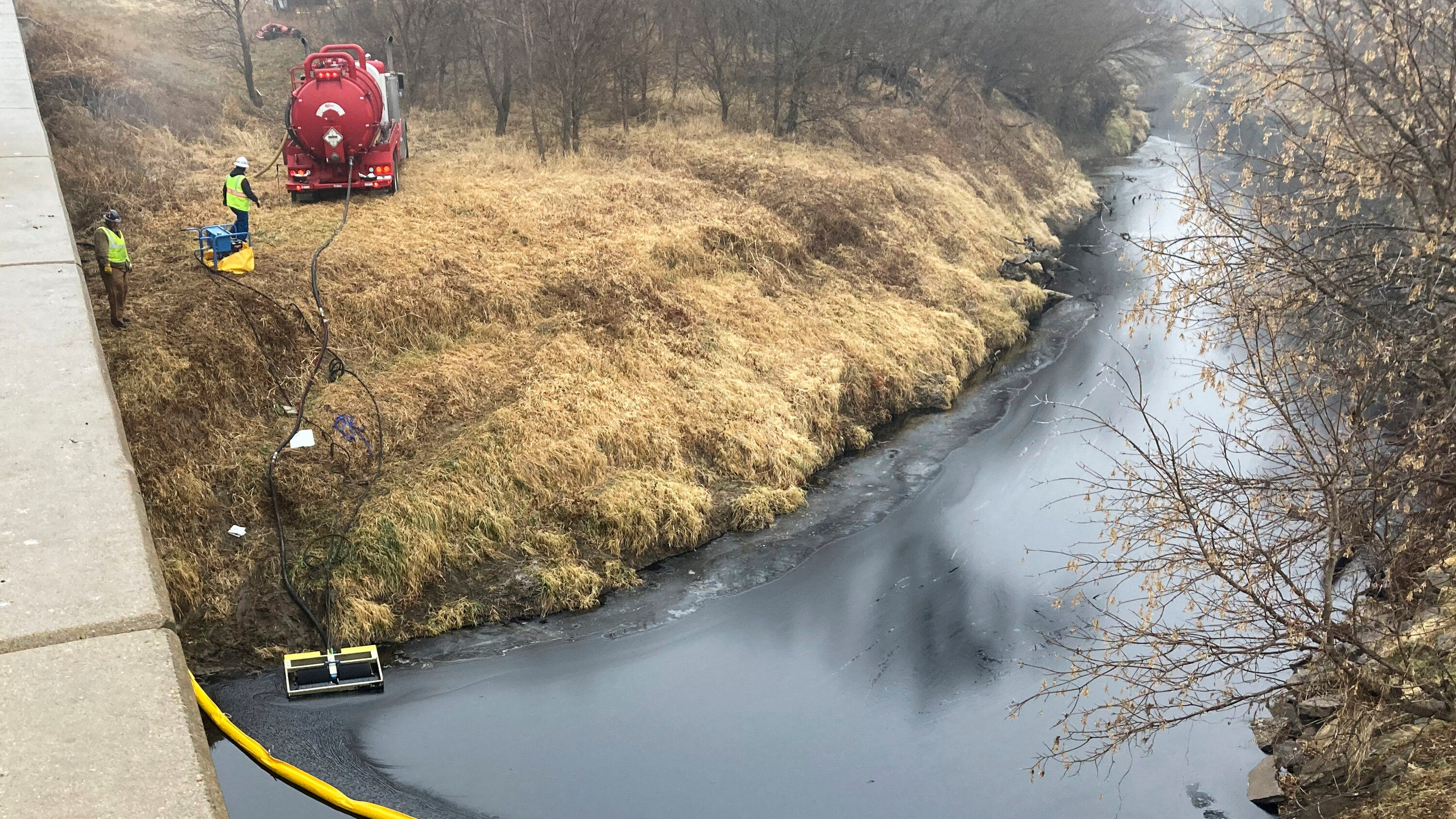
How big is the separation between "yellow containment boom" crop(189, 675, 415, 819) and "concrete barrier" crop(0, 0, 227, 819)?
2.23 meters

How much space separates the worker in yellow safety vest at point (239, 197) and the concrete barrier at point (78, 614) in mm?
5414

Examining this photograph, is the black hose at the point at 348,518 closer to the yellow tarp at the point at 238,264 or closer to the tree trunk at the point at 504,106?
the yellow tarp at the point at 238,264

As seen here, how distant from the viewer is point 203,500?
10781 mm

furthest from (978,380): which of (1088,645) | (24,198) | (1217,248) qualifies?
(24,198)

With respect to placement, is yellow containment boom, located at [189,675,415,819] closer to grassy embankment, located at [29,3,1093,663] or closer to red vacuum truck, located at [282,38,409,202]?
grassy embankment, located at [29,3,1093,663]

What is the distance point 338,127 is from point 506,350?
534 centimetres

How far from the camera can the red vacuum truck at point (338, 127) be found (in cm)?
1622

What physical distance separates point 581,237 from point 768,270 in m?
3.71

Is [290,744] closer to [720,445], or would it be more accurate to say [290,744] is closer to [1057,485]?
[720,445]

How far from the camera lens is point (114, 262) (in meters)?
11.5

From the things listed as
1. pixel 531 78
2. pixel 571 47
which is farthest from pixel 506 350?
pixel 571 47

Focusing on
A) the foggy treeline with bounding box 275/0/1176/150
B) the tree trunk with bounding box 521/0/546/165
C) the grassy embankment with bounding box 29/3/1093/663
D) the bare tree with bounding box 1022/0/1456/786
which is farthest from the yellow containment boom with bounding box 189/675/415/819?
the foggy treeline with bounding box 275/0/1176/150

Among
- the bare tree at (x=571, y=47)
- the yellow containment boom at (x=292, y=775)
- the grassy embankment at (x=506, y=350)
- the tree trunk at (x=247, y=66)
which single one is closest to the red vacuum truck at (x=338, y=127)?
the grassy embankment at (x=506, y=350)

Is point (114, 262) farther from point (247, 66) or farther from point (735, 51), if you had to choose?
point (735, 51)
